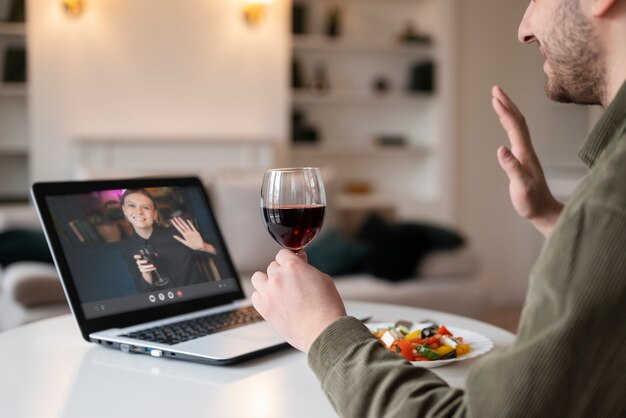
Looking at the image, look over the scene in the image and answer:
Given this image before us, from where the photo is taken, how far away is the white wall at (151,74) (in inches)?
189

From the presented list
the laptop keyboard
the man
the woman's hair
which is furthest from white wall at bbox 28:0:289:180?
the man

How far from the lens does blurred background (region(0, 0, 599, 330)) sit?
15.9 feet

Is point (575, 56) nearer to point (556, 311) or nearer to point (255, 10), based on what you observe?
point (556, 311)

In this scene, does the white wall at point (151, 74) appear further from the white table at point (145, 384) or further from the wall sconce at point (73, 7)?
the white table at point (145, 384)

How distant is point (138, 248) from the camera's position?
1446 mm

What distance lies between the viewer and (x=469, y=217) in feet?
18.2

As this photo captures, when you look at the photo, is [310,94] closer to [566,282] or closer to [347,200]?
[347,200]

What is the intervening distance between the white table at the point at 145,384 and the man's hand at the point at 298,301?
0.14 meters

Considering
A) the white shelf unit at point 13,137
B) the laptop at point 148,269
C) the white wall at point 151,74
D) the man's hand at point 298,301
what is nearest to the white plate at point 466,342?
the laptop at point 148,269

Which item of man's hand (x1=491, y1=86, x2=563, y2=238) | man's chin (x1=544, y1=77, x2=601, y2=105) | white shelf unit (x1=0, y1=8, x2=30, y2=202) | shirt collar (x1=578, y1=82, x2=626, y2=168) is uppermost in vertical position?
man's chin (x1=544, y1=77, x2=601, y2=105)

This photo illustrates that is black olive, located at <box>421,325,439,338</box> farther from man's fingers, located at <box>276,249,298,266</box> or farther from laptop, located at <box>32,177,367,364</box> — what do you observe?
man's fingers, located at <box>276,249,298,266</box>

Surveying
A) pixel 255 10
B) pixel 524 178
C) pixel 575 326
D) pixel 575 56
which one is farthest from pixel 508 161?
pixel 255 10

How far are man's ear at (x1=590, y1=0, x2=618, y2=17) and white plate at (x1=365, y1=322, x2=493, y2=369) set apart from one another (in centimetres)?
55

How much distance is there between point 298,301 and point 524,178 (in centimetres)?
39
